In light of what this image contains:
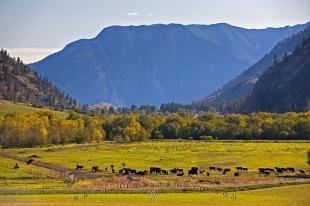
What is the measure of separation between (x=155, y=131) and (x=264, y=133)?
3626 cm

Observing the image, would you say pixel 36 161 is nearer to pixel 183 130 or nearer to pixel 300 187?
pixel 300 187

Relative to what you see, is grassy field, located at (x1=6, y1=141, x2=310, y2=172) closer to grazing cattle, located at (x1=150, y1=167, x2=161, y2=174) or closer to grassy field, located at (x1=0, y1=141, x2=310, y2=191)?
grassy field, located at (x1=0, y1=141, x2=310, y2=191)

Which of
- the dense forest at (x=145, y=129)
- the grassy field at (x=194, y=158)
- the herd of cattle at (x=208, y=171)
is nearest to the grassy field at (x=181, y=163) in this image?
the grassy field at (x=194, y=158)

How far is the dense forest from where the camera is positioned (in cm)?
16925

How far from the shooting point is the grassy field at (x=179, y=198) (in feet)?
180

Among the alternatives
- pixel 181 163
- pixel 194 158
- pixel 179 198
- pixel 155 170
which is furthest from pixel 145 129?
pixel 179 198

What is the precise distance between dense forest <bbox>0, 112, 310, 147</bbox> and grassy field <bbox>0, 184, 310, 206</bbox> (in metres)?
107

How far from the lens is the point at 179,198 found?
59344 mm

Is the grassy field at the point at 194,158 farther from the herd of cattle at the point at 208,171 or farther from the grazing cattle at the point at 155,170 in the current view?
the grazing cattle at the point at 155,170

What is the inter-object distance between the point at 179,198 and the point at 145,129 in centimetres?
13401

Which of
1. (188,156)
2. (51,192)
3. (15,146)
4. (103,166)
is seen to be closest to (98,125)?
(15,146)

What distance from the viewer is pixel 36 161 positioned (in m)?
106

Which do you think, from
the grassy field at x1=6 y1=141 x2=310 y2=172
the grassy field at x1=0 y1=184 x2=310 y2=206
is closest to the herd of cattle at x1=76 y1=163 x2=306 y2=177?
the grassy field at x1=6 y1=141 x2=310 y2=172

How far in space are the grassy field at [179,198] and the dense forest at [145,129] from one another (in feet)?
352
